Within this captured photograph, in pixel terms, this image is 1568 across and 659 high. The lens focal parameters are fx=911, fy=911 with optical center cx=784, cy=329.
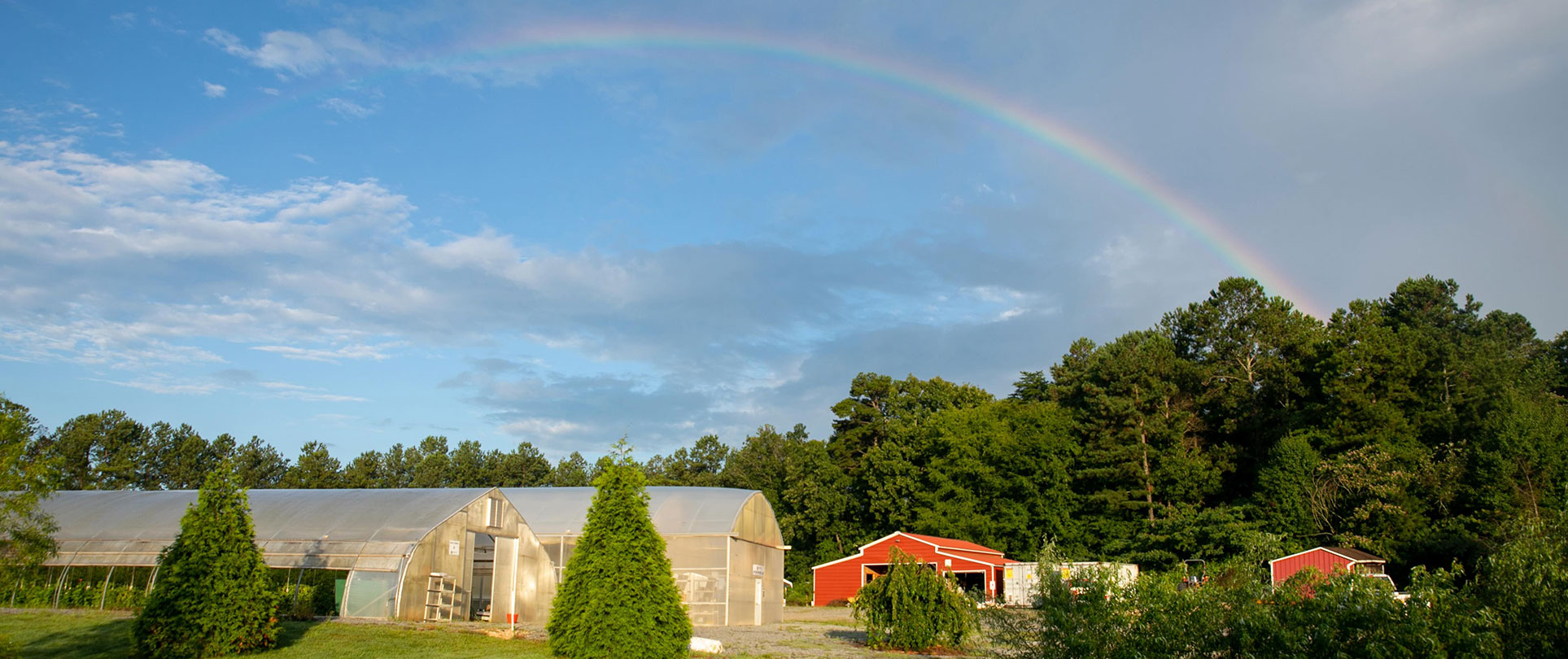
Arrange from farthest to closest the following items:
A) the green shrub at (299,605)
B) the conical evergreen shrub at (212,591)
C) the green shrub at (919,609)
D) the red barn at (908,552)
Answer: the red barn at (908,552)
the green shrub at (299,605)
the green shrub at (919,609)
the conical evergreen shrub at (212,591)

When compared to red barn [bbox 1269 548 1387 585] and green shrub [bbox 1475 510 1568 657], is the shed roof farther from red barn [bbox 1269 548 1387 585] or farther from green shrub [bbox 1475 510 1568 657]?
red barn [bbox 1269 548 1387 585]

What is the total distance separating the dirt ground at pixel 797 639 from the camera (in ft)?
71.9

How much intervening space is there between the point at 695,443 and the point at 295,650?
237ft

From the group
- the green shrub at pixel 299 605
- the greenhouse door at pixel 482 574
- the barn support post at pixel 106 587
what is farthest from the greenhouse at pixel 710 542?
the barn support post at pixel 106 587

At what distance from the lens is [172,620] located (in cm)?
1661

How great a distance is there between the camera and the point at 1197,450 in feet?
180

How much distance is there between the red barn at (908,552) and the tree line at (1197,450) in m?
4.72

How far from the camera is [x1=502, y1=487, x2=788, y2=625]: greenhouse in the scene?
3069cm

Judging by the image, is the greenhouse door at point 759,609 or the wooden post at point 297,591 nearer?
the wooden post at point 297,591

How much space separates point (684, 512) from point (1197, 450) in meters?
36.2

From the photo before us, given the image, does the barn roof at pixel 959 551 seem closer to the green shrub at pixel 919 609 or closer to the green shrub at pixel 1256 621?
the green shrub at pixel 919 609

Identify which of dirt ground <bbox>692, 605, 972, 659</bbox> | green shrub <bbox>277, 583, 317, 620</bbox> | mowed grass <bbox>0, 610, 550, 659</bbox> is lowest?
dirt ground <bbox>692, 605, 972, 659</bbox>

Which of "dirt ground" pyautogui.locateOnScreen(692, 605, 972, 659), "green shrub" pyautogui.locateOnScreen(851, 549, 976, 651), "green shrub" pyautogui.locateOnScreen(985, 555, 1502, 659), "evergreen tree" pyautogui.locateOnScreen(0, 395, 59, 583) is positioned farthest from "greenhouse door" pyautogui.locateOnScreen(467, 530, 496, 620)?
"green shrub" pyautogui.locateOnScreen(985, 555, 1502, 659)

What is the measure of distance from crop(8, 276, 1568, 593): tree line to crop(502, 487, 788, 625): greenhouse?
14.7 meters
